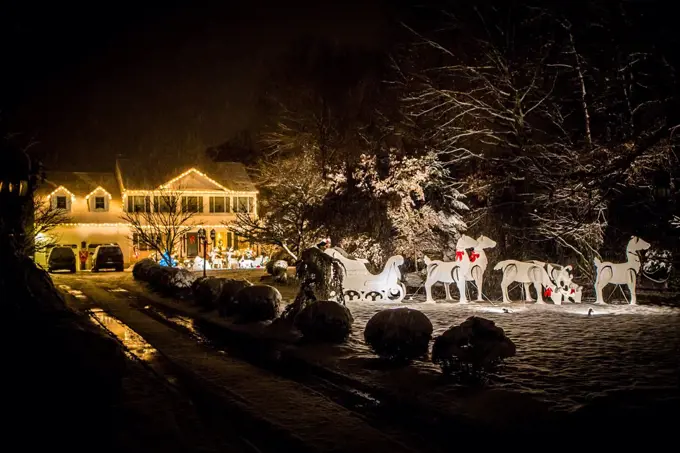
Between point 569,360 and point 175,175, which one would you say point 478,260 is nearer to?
point 569,360

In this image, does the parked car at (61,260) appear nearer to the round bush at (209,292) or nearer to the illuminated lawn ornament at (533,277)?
the round bush at (209,292)

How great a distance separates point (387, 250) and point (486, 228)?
4.15 metres

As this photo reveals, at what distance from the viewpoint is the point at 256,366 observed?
33.9ft

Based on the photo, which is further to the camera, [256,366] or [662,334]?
[662,334]

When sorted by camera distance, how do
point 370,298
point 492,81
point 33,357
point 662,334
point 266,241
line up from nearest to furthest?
1. point 33,357
2. point 662,334
3. point 492,81
4. point 370,298
5. point 266,241

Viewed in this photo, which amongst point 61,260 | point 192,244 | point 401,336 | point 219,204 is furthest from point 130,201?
point 401,336

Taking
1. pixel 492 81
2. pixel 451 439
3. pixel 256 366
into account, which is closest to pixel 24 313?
pixel 256 366

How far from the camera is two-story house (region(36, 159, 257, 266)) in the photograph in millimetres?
45281

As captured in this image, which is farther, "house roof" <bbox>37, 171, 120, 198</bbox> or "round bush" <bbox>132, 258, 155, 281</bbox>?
"house roof" <bbox>37, 171, 120, 198</bbox>

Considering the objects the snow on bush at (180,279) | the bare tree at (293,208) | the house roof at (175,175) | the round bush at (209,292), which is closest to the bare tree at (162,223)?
the house roof at (175,175)

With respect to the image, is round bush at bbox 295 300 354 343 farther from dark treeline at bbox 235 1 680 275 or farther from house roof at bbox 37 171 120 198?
house roof at bbox 37 171 120 198

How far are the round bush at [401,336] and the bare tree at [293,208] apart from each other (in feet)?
49.6

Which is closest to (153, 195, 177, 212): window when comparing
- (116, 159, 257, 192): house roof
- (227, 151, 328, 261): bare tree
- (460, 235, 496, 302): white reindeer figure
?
(116, 159, 257, 192): house roof

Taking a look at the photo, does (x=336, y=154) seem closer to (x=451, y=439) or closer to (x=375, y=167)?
(x=375, y=167)
